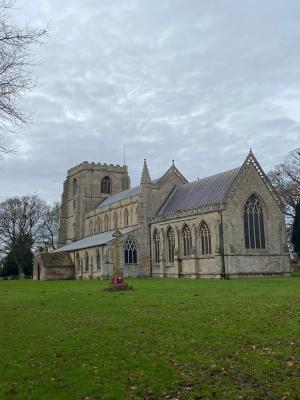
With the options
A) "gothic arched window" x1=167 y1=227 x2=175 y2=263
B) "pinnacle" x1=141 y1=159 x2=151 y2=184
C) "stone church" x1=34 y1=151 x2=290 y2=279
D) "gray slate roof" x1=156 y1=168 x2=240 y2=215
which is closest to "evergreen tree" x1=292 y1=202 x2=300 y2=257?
"stone church" x1=34 y1=151 x2=290 y2=279

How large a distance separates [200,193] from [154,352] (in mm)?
38815

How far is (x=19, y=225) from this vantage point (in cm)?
Answer: 7950

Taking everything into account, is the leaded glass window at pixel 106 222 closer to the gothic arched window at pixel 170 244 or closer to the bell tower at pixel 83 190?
the bell tower at pixel 83 190

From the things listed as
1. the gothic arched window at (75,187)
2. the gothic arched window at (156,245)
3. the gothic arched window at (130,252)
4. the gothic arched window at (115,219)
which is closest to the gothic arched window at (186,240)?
the gothic arched window at (156,245)

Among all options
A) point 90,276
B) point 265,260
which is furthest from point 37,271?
point 265,260

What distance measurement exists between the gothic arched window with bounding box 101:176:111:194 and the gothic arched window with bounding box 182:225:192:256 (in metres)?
33.2

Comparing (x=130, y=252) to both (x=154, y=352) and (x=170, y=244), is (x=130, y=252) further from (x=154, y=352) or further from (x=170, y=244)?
(x=154, y=352)

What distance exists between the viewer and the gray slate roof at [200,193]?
4541 cm

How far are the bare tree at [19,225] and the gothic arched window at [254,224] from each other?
46651 millimetres

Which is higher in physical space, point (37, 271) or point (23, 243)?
point (23, 243)

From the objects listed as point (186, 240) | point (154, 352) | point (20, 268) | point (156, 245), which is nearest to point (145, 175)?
point (156, 245)

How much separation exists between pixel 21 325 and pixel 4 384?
589 cm

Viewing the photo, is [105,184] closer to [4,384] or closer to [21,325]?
[21,325]

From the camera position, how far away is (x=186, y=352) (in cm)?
1083
